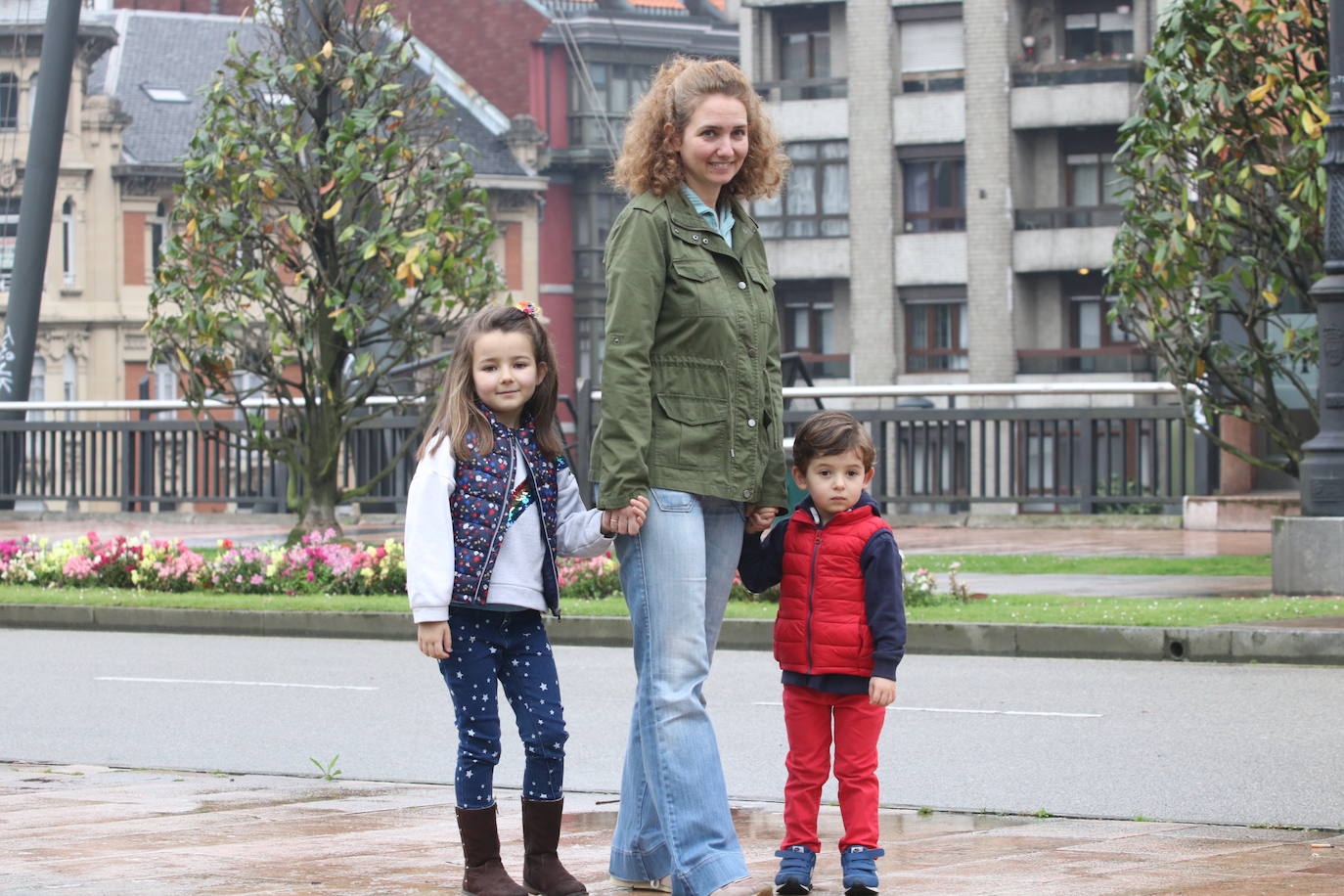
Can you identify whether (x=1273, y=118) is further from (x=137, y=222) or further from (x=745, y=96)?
(x=137, y=222)

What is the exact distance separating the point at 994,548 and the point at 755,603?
5990mm

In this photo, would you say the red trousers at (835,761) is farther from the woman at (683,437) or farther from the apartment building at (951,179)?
the apartment building at (951,179)

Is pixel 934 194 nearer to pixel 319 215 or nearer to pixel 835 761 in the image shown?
pixel 319 215

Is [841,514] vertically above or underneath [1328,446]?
underneath

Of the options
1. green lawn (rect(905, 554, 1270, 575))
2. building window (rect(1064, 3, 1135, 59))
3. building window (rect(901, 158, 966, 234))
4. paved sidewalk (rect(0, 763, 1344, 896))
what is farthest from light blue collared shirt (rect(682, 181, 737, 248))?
building window (rect(1064, 3, 1135, 59))

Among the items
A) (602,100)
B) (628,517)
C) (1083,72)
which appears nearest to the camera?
(628,517)

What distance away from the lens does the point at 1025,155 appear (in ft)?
176

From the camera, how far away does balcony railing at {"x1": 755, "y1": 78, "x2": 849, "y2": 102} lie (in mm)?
55406

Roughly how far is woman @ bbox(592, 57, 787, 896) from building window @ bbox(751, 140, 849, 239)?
50273 millimetres

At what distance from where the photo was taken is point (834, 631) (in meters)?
5.55

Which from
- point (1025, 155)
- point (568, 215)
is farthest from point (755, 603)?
point (568, 215)

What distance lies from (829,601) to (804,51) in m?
51.9

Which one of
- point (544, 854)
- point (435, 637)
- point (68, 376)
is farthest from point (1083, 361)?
point (435, 637)

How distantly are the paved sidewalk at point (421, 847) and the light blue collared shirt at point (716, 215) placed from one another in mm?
1700
